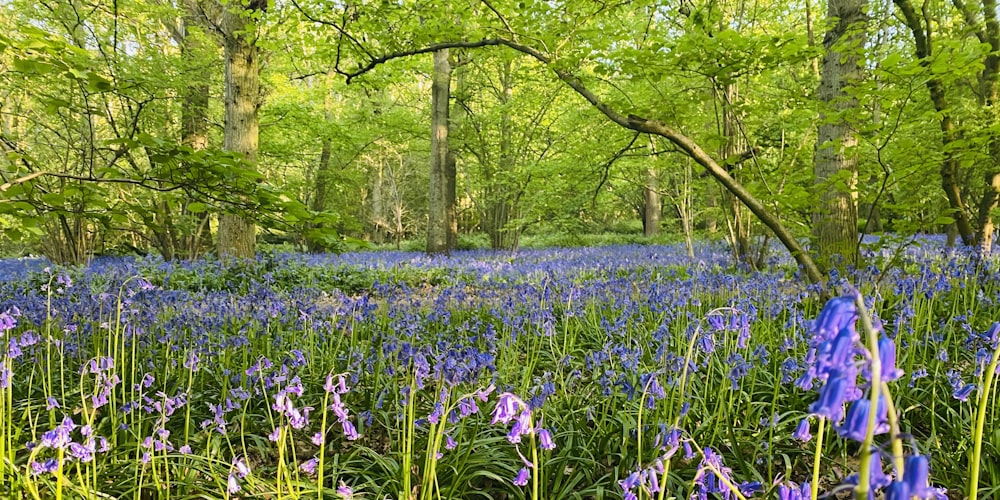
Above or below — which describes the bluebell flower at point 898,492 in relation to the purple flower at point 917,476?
below

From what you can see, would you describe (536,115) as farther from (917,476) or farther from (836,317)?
(917,476)

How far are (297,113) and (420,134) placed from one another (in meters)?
4.10

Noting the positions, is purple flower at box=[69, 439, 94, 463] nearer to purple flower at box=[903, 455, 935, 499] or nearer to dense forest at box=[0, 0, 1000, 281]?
dense forest at box=[0, 0, 1000, 281]

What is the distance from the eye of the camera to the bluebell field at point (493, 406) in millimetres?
1461

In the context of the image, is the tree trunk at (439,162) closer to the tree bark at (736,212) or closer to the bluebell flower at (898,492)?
the tree bark at (736,212)

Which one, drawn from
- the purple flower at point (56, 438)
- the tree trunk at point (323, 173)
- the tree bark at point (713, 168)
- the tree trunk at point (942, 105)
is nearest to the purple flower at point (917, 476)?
the purple flower at point (56, 438)

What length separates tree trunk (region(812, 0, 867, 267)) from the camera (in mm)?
5070

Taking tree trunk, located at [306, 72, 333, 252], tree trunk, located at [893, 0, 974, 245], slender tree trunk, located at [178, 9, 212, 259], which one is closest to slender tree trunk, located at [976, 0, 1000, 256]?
tree trunk, located at [893, 0, 974, 245]

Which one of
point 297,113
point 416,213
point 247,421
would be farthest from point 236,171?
point 416,213

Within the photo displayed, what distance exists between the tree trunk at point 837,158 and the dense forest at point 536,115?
25 millimetres

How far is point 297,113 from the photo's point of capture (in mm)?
12836

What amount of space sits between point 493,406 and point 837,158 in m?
4.46

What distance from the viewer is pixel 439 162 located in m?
12.4

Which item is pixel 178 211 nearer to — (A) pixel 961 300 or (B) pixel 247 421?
(B) pixel 247 421
